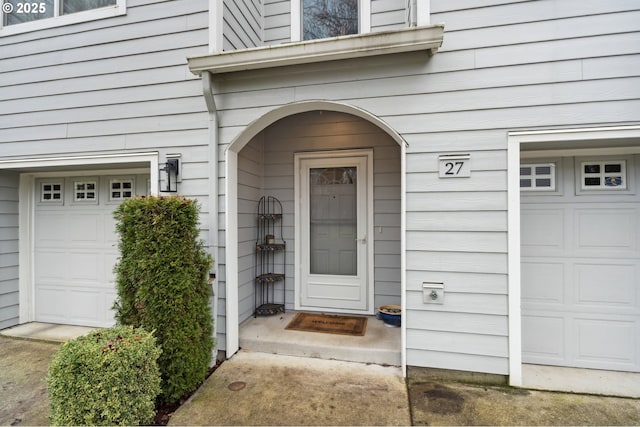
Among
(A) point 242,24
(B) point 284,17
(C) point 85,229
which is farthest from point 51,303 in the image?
(B) point 284,17

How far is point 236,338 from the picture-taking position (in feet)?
9.78

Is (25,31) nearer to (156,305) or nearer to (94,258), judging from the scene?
(94,258)

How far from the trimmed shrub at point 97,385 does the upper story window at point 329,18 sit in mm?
3466

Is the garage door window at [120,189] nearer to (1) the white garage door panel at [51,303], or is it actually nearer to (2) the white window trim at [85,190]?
(2) the white window trim at [85,190]

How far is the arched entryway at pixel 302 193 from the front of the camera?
3434 millimetres

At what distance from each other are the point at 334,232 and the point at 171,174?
6.41ft

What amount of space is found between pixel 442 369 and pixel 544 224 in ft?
5.22

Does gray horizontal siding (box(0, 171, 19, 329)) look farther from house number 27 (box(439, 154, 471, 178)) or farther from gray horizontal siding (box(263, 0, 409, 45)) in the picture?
house number 27 (box(439, 154, 471, 178))

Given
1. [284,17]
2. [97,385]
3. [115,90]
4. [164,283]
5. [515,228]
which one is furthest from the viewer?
[284,17]

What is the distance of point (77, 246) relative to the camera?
3.82 meters

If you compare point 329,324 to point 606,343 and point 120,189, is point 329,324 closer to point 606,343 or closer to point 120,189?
point 606,343

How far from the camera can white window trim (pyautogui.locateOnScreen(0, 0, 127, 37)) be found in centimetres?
315

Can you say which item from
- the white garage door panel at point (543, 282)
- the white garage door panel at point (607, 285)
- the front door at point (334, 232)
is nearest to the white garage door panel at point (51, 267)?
the front door at point (334, 232)

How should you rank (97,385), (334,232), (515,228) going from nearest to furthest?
(97,385)
(515,228)
(334,232)
